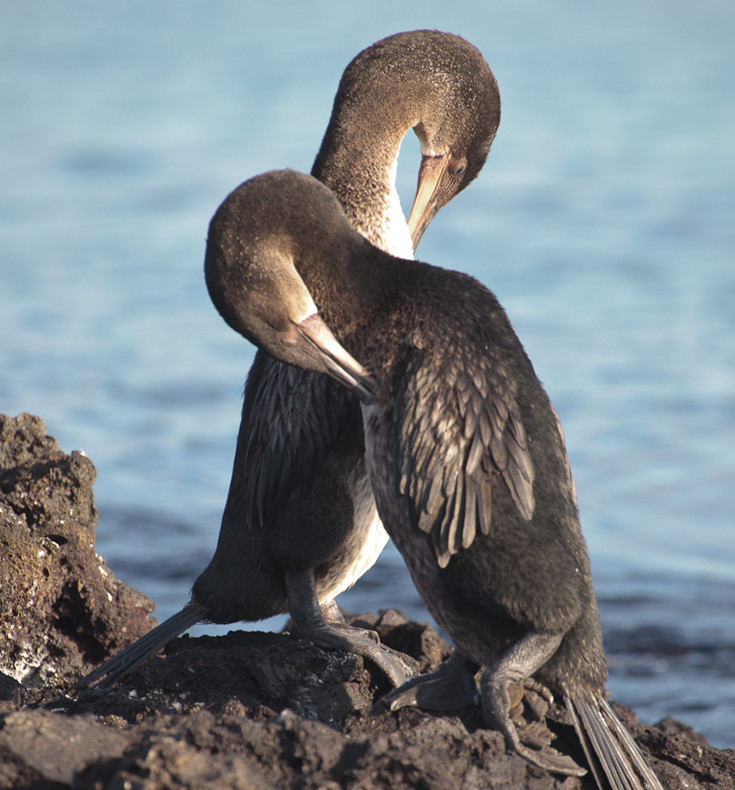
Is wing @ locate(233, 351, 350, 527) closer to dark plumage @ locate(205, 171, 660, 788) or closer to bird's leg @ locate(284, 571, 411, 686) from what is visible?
bird's leg @ locate(284, 571, 411, 686)

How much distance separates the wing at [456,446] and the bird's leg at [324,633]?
0.69 meters

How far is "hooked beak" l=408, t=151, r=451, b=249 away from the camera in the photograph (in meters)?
4.82

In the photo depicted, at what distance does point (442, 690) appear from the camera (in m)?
3.46

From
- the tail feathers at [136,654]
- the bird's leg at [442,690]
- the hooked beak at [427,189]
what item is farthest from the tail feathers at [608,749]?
the hooked beak at [427,189]

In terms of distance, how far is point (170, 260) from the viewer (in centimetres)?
1352

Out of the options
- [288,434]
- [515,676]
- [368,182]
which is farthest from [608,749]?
[368,182]

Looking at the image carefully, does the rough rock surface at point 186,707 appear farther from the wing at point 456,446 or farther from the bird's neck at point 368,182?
the bird's neck at point 368,182

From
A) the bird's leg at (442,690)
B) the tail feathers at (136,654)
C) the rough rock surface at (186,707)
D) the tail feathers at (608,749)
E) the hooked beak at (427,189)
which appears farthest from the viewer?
the hooked beak at (427,189)

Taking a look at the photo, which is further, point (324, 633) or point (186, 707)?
point (324, 633)

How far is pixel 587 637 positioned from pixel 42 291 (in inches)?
394

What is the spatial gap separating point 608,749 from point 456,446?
3.07ft

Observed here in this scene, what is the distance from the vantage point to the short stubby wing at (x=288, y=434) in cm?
396

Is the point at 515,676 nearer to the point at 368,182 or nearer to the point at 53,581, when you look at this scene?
the point at 53,581

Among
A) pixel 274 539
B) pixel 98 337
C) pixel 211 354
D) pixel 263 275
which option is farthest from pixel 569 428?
pixel 263 275
